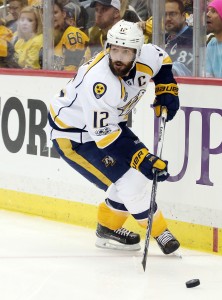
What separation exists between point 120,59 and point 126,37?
0.36 ft

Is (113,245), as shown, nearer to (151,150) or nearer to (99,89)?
(151,150)

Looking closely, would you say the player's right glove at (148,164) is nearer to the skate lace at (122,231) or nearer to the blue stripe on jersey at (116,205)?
the blue stripe on jersey at (116,205)

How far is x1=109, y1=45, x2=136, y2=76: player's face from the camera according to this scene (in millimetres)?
4848

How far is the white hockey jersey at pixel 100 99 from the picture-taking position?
485cm

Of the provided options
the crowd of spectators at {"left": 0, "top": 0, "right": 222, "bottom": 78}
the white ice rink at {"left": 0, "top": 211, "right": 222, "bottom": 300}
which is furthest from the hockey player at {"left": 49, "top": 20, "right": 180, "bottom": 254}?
the crowd of spectators at {"left": 0, "top": 0, "right": 222, "bottom": 78}

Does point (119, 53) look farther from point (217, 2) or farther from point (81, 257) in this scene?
point (81, 257)

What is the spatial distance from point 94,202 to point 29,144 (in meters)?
0.68

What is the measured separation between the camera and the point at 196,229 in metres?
5.34

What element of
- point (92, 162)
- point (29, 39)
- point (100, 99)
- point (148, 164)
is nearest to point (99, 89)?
point (100, 99)

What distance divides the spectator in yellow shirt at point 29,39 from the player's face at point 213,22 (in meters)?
1.37

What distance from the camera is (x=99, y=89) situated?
4820 mm

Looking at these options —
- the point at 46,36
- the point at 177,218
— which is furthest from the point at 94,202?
the point at 46,36

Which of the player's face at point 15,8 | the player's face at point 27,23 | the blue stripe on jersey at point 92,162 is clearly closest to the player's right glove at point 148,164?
the blue stripe on jersey at point 92,162

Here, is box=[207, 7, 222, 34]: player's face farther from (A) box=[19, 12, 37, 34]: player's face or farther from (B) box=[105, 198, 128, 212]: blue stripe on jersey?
(A) box=[19, 12, 37, 34]: player's face
